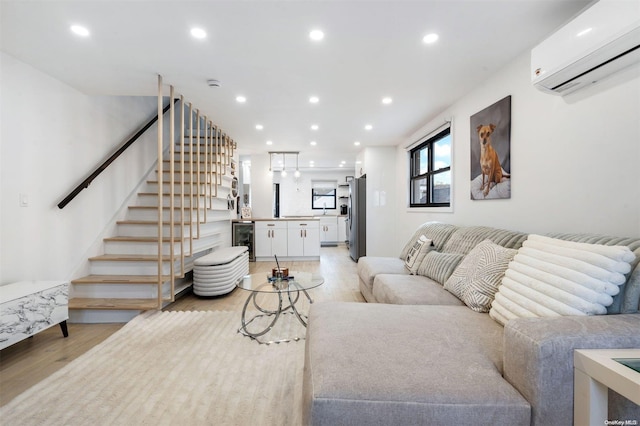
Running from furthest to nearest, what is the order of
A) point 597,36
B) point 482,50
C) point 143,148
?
point 143,148 → point 482,50 → point 597,36

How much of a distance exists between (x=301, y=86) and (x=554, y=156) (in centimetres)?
224

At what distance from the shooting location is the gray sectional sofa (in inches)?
34.7

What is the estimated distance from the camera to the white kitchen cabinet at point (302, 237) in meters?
5.96

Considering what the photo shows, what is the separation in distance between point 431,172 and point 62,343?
4.61 meters

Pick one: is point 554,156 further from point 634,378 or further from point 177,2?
point 177,2

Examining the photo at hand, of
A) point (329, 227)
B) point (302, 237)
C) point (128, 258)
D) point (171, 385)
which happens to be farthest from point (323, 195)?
point (171, 385)

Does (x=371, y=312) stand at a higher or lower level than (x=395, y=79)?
lower

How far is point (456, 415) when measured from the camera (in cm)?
88

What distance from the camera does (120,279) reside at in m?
2.82

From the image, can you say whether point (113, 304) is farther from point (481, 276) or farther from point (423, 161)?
point (423, 161)

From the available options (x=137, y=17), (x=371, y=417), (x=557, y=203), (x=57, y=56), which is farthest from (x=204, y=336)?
(x=557, y=203)

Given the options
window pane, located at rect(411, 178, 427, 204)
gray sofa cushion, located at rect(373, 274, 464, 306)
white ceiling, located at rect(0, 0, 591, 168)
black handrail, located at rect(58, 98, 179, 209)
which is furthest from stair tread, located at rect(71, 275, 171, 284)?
window pane, located at rect(411, 178, 427, 204)

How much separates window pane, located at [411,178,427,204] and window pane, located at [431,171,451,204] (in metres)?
0.31

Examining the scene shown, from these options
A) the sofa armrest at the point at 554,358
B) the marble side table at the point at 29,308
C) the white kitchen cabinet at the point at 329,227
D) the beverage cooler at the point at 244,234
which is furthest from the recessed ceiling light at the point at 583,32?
the white kitchen cabinet at the point at 329,227
